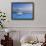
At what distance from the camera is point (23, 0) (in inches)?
192

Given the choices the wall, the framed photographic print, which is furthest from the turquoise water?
the wall

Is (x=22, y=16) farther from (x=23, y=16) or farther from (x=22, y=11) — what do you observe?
(x=22, y=11)

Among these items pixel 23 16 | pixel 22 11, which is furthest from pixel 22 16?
pixel 22 11

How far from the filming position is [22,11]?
16.2 ft

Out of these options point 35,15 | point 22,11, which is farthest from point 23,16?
point 35,15

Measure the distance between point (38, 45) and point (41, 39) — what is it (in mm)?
665

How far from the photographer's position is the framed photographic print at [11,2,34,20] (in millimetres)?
4903

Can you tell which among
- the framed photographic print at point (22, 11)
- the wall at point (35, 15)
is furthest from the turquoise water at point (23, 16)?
the wall at point (35, 15)

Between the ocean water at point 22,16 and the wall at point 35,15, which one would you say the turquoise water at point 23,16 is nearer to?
the ocean water at point 22,16

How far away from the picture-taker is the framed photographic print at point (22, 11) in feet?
16.1

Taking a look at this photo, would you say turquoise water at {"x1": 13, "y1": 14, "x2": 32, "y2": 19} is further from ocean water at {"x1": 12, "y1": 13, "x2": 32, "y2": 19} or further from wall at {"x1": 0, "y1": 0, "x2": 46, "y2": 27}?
wall at {"x1": 0, "y1": 0, "x2": 46, "y2": 27}

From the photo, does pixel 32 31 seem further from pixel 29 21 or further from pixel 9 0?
pixel 9 0

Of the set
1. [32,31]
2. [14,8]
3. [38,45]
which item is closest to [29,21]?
[32,31]

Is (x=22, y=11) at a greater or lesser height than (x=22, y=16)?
greater
